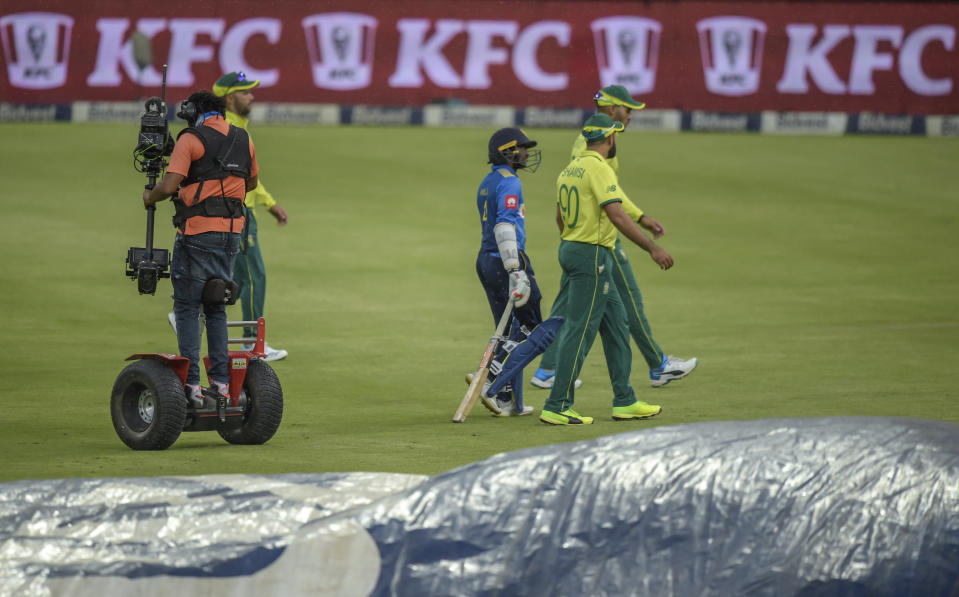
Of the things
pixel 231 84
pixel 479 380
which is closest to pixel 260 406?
pixel 479 380

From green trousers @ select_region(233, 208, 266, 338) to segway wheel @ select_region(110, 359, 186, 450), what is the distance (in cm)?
378

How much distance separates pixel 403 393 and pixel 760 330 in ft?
16.5

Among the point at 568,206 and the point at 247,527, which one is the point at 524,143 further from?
the point at 247,527

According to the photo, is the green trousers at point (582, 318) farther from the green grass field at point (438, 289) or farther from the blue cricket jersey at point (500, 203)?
the blue cricket jersey at point (500, 203)

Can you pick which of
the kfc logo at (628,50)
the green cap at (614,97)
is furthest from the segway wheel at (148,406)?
the kfc logo at (628,50)

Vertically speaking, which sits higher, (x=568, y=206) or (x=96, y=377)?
(x=568, y=206)

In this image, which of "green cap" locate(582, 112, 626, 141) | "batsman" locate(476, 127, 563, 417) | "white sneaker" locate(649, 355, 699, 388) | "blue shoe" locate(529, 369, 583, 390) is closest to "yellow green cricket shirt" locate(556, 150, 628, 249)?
"green cap" locate(582, 112, 626, 141)

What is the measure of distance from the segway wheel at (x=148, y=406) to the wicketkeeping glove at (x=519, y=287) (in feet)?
8.64

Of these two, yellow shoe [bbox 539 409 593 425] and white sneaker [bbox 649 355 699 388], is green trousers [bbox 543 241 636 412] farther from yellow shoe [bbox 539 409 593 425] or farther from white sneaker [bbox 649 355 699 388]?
white sneaker [bbox 649 355 699 388]

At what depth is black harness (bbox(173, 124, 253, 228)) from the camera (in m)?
8.86

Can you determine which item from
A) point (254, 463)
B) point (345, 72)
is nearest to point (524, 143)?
point (254, 463)

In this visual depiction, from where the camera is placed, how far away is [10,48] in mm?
29344

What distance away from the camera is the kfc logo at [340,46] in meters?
30.0

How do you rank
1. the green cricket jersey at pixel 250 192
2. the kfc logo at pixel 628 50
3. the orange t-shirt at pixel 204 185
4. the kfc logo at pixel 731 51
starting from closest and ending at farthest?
the orange t-shirt at pixel 204 185 < the green cricket jersey at pixel 250 192 < the kfc logo at pixel 731 51 < the kfc logo at pixel 628 50
